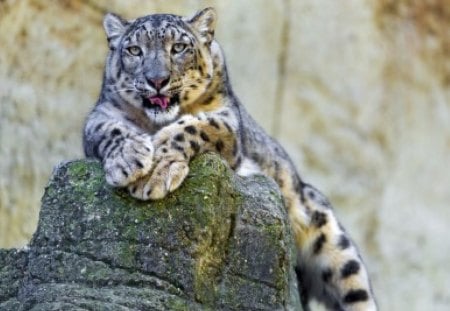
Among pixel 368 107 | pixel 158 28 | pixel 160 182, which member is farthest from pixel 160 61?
pixel 368 107

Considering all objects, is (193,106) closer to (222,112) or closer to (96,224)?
(222,112)

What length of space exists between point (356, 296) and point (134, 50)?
5.94ft

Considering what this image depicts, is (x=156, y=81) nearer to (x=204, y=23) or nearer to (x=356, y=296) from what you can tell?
(x=204, y=23)

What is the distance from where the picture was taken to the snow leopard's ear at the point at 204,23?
6652mm

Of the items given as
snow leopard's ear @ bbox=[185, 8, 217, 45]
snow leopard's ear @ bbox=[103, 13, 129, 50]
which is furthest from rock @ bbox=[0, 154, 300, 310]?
snow leopard's ear @ bbox=[185, 8, 217, 45]

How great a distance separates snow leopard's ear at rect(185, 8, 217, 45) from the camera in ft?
21.8

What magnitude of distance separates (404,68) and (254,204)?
5986mm

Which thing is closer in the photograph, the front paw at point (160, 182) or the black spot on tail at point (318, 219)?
the front paw at point (160, 182)

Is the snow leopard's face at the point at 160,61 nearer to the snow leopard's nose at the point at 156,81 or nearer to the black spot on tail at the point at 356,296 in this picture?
the snow leopard's nose at the point at 156,81

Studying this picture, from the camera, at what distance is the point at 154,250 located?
524 cm

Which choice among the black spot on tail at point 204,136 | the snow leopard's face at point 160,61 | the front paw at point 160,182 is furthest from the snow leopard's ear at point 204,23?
the front paw at point 160,182

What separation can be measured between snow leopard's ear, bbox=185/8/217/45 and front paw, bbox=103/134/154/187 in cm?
105

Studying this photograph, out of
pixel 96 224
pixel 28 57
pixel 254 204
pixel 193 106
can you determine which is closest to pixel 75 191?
pixel 96 224

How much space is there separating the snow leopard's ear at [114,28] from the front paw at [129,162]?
93cm
